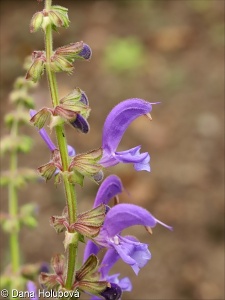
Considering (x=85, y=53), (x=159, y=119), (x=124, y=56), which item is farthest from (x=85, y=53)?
(x=124, y=56)

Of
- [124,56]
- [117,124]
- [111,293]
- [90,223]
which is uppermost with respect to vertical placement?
[124,56]

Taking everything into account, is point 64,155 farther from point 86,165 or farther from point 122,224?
point 122,224

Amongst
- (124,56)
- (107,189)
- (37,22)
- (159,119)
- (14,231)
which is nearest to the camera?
(37,22)

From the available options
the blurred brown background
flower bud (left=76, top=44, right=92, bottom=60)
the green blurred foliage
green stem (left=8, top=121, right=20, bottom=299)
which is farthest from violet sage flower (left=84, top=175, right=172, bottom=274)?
the green blurred foliage

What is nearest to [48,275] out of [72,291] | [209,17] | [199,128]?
[72,291]

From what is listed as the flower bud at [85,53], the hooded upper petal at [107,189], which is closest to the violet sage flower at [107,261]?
the hooded upper petal at [107,189]

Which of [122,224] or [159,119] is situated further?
[159,119]

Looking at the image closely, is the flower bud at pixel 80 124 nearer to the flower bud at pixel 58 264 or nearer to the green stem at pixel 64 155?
the green stem at pixel 64 155

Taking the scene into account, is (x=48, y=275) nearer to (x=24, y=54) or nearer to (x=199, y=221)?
(x=199, y=221)
